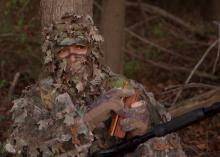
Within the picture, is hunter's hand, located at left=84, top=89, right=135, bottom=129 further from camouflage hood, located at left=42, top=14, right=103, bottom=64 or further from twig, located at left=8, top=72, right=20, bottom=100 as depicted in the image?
twig, located at left=8, top=72, right=20, bottom=100

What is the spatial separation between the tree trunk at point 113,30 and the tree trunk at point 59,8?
2639mm

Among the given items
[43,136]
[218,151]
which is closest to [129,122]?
[43,136]

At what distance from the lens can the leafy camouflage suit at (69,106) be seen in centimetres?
401

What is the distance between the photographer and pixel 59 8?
5230 mm

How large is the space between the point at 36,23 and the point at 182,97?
2498 mm

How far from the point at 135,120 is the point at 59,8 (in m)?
1.59

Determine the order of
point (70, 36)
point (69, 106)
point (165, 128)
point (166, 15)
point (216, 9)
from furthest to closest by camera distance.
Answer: point (216, 9), point (166, 15), point (70, 36), point (69, 106), point (165, 128)

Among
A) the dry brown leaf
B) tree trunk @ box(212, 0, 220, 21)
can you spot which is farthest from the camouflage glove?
tree trunk @ box(212, 0, 220, 21)

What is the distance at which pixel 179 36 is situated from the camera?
1069 centimetres

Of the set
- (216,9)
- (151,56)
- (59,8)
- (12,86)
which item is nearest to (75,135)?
(59,8)

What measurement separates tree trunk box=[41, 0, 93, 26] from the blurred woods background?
1.86m

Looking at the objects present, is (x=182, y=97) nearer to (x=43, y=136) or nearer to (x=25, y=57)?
(x=25, y=57)

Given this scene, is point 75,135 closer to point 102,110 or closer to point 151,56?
point 102,110

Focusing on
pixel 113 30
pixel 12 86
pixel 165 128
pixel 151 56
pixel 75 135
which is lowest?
pixel 151 56
